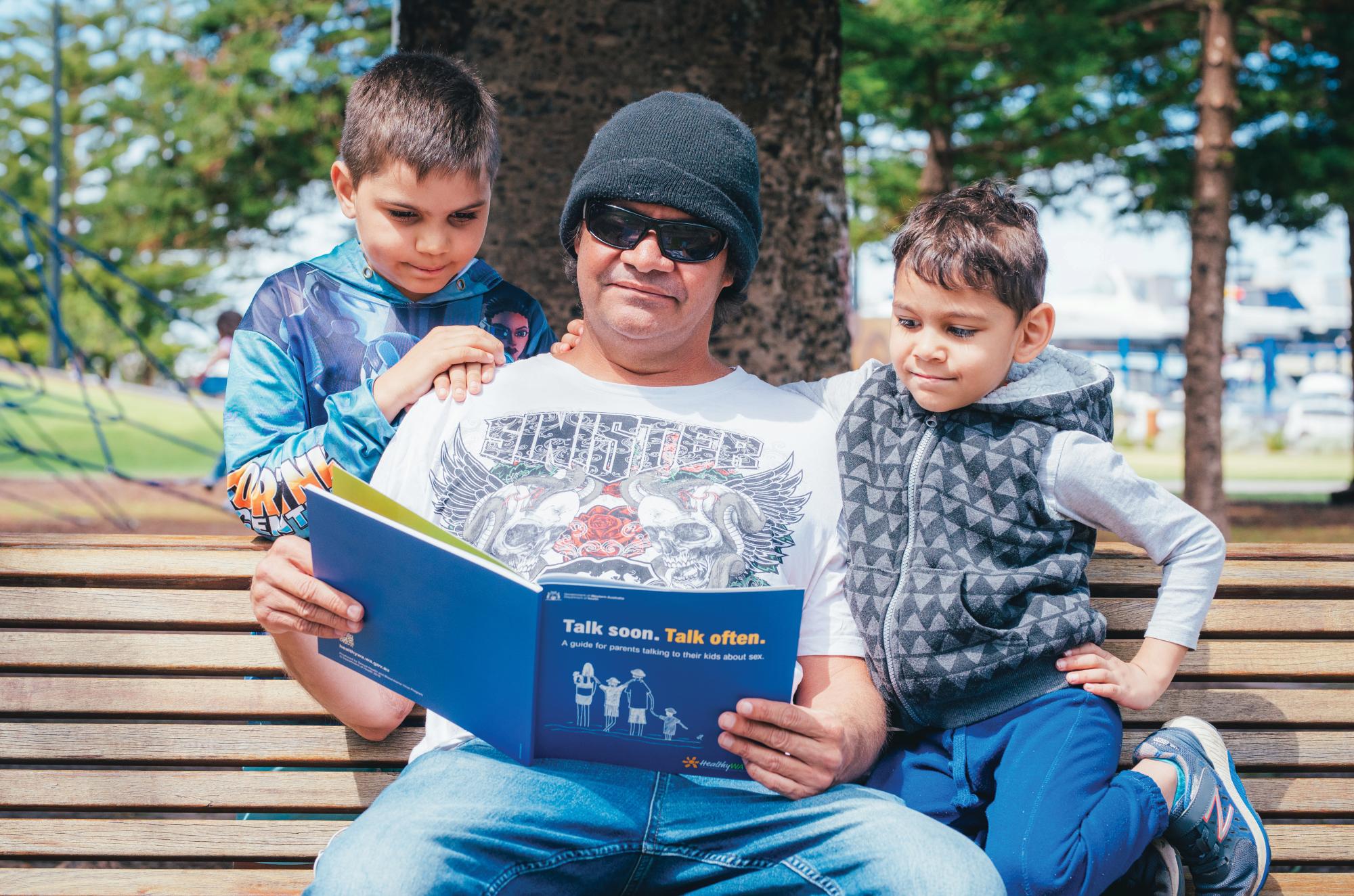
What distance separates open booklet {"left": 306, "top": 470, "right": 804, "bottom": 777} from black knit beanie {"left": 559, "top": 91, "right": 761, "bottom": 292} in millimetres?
836

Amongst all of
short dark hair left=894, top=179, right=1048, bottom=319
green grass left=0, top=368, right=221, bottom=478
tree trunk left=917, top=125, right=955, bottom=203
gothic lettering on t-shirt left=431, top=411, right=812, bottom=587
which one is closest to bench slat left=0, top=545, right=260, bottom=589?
gothic lettering on t-shirt left=431, top=411, right=812, bottom=587

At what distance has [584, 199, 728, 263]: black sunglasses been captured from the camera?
2385 millimetres

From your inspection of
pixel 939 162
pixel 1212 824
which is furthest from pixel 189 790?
pixel 939 162

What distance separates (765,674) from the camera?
73.7 inches

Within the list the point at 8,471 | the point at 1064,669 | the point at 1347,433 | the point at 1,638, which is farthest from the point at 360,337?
the point at 1347,433

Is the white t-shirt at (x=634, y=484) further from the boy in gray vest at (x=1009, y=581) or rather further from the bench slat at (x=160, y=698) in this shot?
the bench slat at (x=160, y=698)

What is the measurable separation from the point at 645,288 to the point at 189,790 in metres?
1.45

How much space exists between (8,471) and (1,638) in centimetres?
1548

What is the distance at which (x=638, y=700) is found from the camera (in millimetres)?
1855

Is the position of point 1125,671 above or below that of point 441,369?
below

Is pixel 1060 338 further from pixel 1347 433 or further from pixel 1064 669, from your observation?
pixel 1064 669

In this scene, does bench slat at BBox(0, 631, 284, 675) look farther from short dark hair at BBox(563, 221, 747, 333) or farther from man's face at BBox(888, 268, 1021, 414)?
man's face at BBox(888, 268, 1021, 414)

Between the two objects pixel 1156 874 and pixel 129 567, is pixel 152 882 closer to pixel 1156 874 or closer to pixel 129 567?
pixel 129 567

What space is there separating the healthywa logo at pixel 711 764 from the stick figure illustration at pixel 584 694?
200 mm
